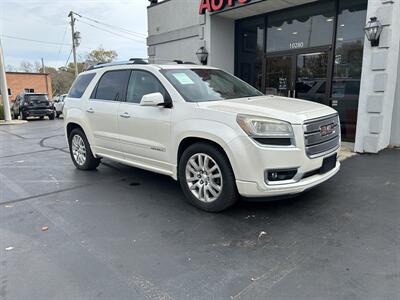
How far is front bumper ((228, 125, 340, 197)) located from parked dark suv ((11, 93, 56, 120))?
20048 mm

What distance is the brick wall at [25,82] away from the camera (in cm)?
3831

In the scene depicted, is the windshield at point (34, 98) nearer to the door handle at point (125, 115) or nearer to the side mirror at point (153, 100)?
the door handle at point (125, 115)

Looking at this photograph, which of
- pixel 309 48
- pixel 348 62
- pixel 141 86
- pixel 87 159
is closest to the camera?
pixel 141 86

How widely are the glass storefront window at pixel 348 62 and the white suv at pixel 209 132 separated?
4.33m

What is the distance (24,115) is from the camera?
20688 millimetres

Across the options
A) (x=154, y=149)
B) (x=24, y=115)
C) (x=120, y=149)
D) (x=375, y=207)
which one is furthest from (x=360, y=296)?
(x=24, y=115)

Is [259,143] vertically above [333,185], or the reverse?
[259,143]

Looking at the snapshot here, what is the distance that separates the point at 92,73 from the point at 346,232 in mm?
4931

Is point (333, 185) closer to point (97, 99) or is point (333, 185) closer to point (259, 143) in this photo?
point (259, 143)

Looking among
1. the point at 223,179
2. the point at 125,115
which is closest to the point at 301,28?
the point at 125,115

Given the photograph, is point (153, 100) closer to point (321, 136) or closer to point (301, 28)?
point (321, 136)

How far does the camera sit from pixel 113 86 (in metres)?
5.46

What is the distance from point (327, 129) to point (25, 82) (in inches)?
1671

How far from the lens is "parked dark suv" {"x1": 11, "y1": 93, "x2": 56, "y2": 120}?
806 inches
